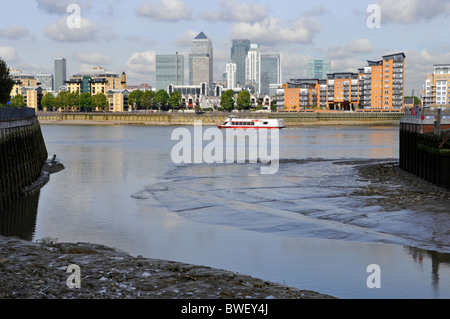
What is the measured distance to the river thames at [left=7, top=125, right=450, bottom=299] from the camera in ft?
55.6

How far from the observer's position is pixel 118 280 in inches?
556

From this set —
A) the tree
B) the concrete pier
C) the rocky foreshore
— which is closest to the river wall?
the rocky foreshore

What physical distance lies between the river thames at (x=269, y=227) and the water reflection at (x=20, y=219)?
43 cm

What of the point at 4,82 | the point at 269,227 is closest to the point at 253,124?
the point at 4,82

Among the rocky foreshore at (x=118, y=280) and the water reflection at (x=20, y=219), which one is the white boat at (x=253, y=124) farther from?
the rocky foreshore at (x=118, y=280)

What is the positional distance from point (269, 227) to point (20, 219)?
11.5 meters

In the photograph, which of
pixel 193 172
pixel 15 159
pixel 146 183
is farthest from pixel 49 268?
pixel 193 172

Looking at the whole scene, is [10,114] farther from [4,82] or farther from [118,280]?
[4,82]

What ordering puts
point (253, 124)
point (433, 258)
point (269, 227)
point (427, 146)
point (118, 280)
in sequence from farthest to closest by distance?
point (253, 124)
point (427, 146)
point (269, 227)
point (433, 258)
point (118, 280)

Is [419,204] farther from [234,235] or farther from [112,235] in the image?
[112,235]

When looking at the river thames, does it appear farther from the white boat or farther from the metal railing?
the white boat

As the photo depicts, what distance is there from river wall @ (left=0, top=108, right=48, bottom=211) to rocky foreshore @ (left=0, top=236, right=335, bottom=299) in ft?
45.1

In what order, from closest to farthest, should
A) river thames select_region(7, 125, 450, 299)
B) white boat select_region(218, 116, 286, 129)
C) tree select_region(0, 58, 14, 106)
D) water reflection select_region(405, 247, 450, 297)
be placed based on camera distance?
water reflection select_region(405, 247, 450, 297)
river thames select_region(7, 125, 450, 299)
tree select_region(0, 58, 14, 106)
white boat select_region(218, 116, 286, 129)
